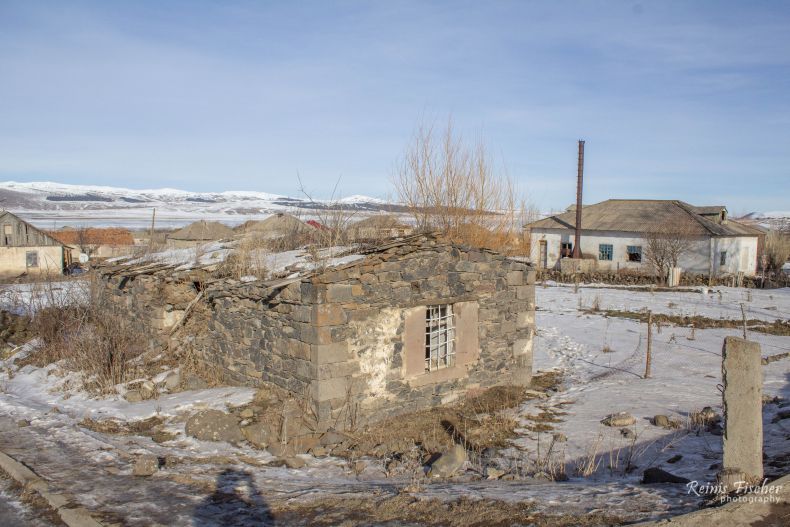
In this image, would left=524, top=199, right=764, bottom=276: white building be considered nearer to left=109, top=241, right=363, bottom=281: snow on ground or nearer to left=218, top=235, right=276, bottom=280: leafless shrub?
left=109, top=241, right=363, bottom=281: snow on ground

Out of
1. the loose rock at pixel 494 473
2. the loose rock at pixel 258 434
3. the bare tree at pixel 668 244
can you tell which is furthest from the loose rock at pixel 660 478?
the bare tree at pixel 668 244

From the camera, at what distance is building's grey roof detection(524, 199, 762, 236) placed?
93.0 ft

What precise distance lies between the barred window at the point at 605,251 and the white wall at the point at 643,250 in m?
0.17

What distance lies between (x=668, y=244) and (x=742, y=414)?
975 inches

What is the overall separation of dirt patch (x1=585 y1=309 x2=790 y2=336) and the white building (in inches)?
422

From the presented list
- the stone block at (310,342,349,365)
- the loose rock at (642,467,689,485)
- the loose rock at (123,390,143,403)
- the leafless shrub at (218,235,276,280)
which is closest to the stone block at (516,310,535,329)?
the stone block at (310,342,349,365)

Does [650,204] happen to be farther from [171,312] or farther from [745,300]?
[171,312]

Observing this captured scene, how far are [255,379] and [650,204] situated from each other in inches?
1170

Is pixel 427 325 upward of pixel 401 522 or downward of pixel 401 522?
upward

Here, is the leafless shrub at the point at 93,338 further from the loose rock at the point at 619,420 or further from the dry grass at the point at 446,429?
the loose rock at the point at 619,420

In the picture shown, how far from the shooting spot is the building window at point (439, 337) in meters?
9.41

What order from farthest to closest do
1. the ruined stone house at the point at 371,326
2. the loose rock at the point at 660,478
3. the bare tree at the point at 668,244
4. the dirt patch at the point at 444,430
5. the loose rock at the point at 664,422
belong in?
1. the bare tree at the point at 668,244
2. the loose rock at the point at 664,422
3. the ruined stone house at the point at 371,326
4. the dirt patch at the point at 444,430
5. the loose rock at the point at 660,478

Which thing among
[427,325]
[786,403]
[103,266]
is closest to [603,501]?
[427,325]

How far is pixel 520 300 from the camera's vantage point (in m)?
10.9
